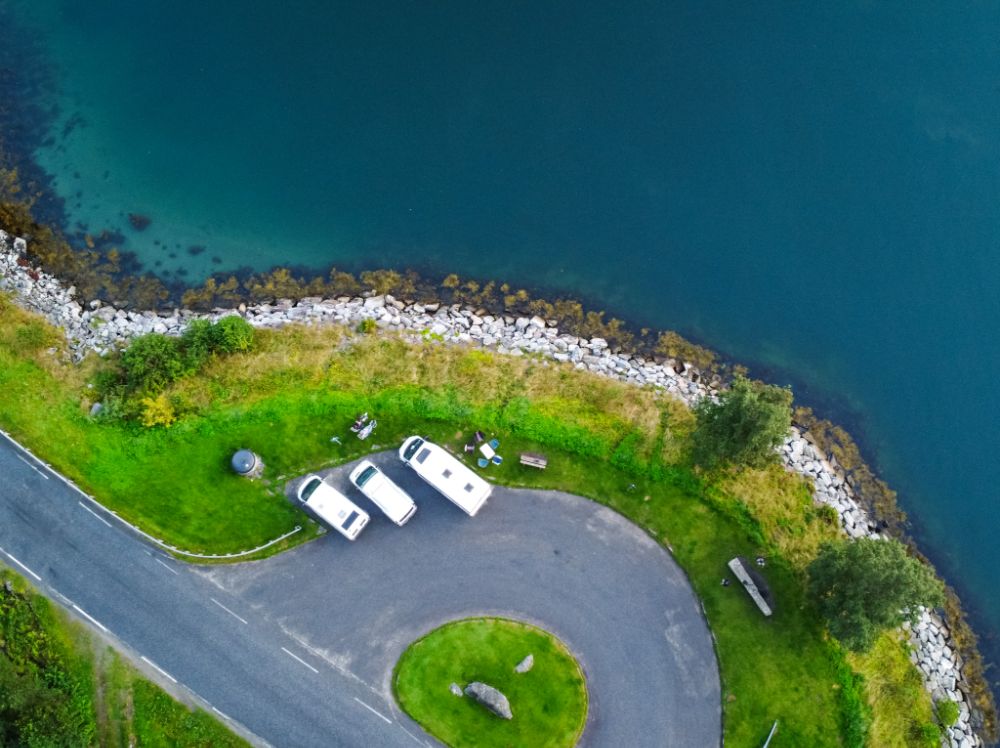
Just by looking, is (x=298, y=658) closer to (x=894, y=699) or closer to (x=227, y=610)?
(x=227, y=610)

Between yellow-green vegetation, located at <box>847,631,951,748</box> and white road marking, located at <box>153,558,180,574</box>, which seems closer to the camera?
yellow-green vegetation, located at <box>847,631,951,748</box>

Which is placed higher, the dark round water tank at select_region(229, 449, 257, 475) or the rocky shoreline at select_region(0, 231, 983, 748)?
the rocky shoreline at select_region(0, 231, 983, 748)

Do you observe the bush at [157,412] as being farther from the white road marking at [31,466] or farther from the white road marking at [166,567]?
the white road marking at [166,567]

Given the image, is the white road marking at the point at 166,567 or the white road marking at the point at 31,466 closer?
the white road marking at the point at 166,567

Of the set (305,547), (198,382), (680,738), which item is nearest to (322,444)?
(305,547)

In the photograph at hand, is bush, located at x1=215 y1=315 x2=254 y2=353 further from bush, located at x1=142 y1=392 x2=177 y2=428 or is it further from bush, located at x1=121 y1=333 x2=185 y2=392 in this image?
bush, located at x1=142 y1=392 x2=177 y2=428

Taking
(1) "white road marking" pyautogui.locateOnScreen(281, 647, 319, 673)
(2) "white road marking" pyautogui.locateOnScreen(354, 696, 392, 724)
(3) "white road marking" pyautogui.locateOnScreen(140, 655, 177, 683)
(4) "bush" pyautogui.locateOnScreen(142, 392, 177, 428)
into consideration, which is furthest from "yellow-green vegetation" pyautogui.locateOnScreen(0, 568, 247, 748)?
(4) "bush" pyautogui.locateOnScreen(142, 392, 177, 428)

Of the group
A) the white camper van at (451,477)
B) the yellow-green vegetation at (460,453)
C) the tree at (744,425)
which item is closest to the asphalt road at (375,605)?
the yellow-green vegetation at (460,453)
